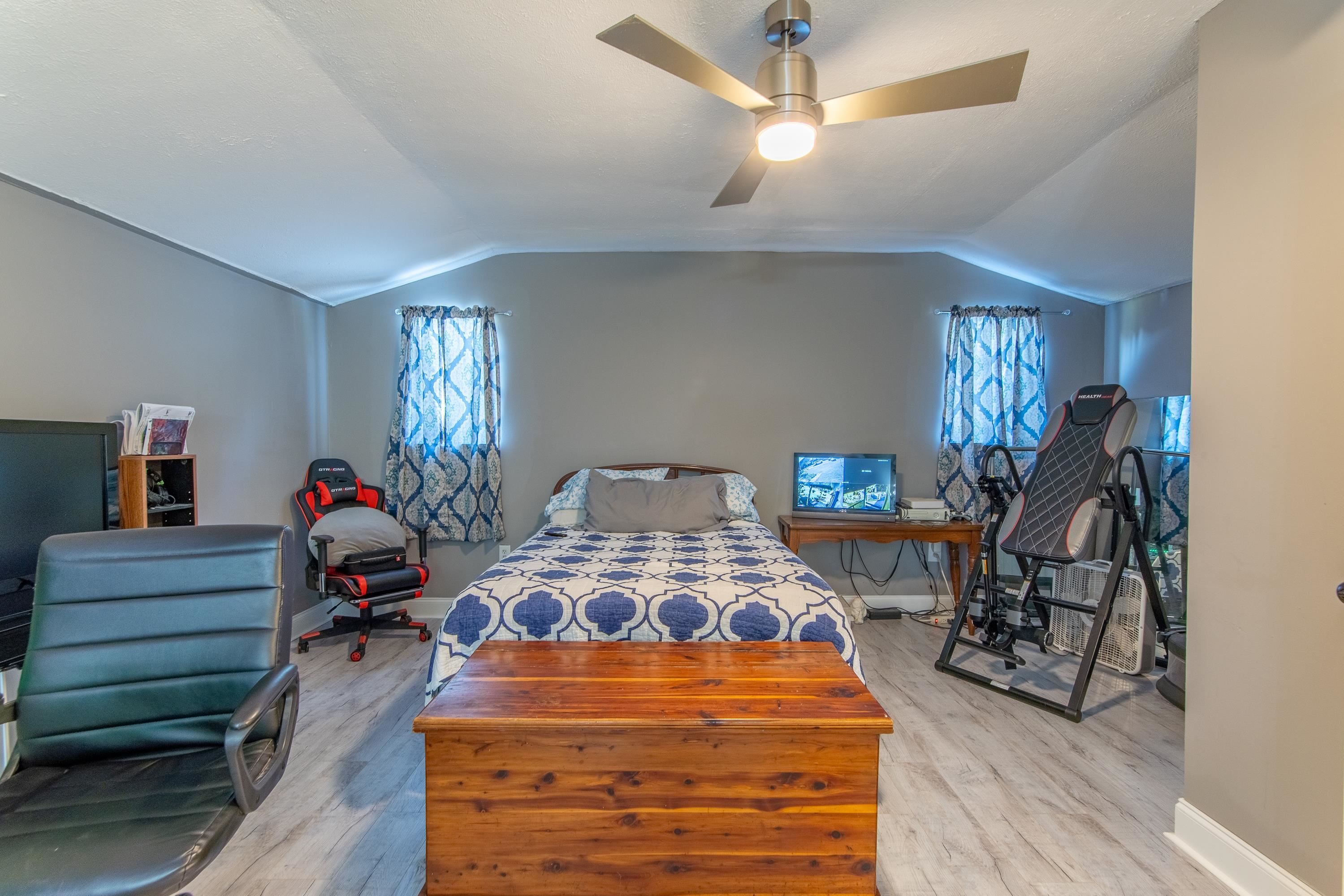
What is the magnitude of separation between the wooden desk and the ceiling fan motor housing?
2.43 meters

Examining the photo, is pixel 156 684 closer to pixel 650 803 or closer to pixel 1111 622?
pixel 650 803

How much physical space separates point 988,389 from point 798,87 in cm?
302

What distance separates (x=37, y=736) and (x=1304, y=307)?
3267 mm

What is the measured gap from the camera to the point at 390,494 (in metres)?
4.12

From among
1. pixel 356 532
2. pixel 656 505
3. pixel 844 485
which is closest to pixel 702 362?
pixel 656 505

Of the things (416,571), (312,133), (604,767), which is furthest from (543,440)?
(604,767)

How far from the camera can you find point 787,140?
192 cm

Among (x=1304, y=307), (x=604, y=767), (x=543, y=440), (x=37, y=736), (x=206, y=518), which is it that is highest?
(x=1304, y=307)

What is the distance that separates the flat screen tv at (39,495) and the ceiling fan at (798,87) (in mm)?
2295

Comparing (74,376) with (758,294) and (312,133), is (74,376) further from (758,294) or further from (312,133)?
(758,294)

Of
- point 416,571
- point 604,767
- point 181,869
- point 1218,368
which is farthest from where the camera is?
point 416,571

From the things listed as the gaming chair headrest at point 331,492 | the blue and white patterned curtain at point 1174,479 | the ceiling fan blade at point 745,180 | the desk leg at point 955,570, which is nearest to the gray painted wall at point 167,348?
the gaming chair headrest at point 331,492

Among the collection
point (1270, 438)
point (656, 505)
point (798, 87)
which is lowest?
point (656, 505)

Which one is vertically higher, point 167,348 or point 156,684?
point 167,348
